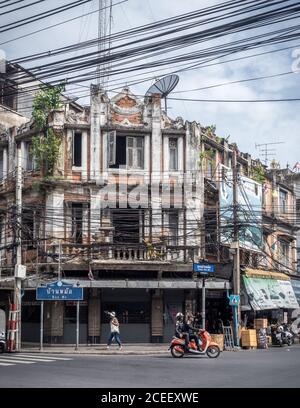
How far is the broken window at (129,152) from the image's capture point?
31375 mm

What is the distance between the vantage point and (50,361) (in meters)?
21.0

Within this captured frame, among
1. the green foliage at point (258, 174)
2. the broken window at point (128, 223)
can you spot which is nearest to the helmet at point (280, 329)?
the broken window at point (128, 223)

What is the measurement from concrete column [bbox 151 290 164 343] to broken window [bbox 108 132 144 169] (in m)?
6.45

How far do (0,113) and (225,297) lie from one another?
1727 cm

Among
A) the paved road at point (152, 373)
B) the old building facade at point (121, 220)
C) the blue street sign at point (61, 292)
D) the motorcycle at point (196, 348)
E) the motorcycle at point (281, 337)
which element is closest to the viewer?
the paved road at point (152, 373)

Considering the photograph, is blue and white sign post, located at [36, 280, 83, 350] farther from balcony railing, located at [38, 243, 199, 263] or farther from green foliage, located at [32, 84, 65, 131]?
green foliage, located at [32, 84, 65, 131]

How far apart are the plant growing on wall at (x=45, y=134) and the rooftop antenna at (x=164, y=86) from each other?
4.92 m

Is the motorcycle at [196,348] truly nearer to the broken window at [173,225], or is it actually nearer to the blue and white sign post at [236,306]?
the blue and white sign post at [236,306]

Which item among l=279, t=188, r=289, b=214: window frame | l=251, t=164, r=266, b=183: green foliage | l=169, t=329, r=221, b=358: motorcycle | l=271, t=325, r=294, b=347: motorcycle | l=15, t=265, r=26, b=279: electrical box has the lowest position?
l=271, t=325, r=294, b=347: motorcycle

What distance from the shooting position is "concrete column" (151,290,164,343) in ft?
99.9

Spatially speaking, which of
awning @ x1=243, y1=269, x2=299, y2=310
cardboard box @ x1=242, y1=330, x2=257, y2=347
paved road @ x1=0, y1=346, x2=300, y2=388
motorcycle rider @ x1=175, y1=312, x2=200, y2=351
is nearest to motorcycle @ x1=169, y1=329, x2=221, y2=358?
motorcycle rider @ x1=175, y1=312, x2=200, y2=351

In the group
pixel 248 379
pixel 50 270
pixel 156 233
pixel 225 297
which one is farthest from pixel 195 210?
pixel 248 379

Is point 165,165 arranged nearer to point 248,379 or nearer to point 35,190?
point 35,190
